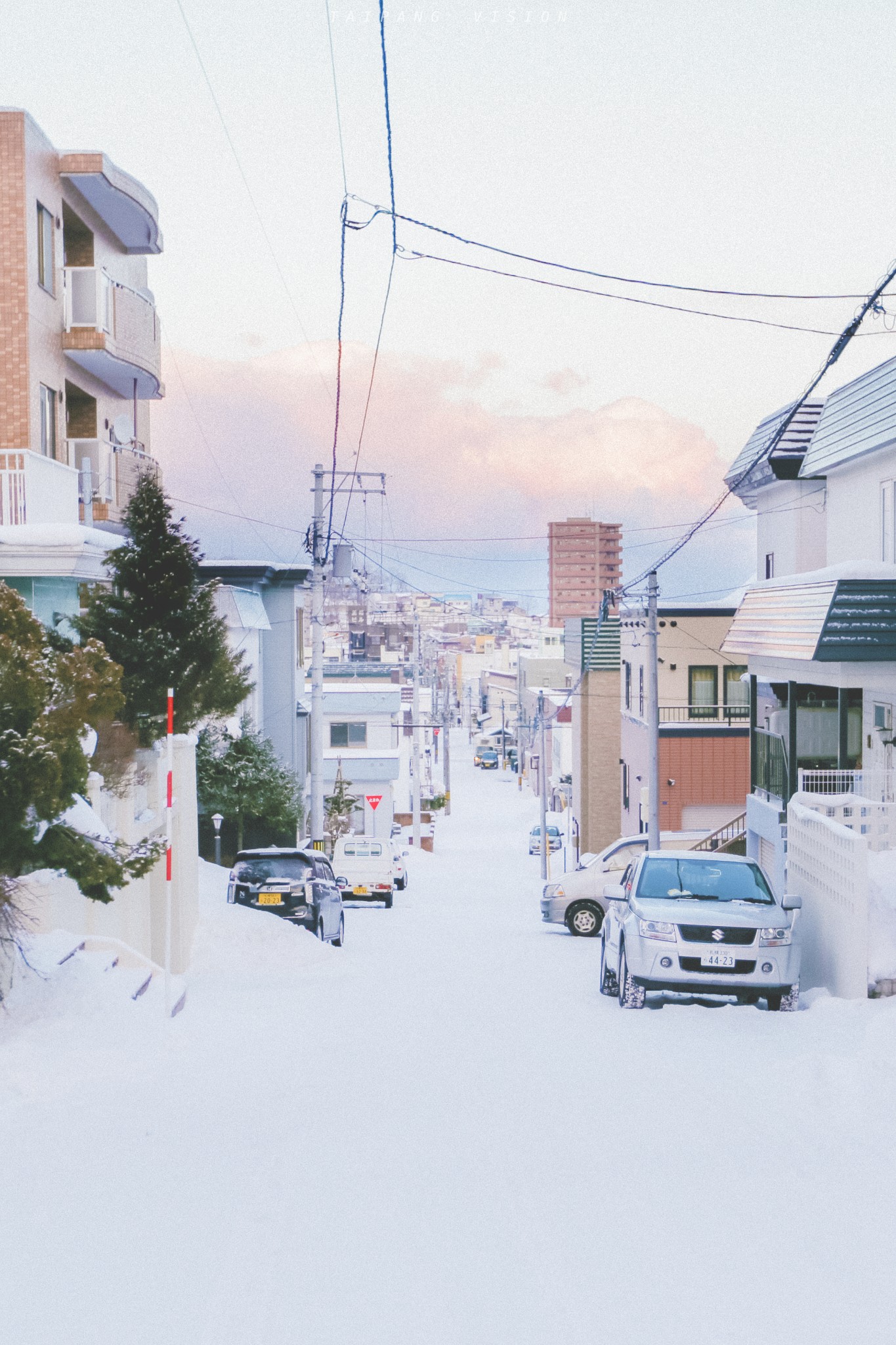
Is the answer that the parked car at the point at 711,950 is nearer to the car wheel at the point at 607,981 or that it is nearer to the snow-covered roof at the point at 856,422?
the car wheel at the point at 607,981

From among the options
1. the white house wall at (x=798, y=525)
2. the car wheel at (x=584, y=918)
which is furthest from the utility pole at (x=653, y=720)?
the white house wall at (x=798, y=525)

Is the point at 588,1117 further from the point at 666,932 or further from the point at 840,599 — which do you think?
the point at 840,599

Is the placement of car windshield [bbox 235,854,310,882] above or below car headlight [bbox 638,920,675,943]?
below

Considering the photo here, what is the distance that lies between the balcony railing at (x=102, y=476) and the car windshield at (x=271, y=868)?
6181 millimetres

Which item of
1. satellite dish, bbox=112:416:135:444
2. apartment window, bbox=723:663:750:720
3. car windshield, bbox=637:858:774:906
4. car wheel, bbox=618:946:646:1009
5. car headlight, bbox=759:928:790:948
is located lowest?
car wheel, bbox=618:946:646:1009

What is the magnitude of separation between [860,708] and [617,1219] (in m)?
19.0

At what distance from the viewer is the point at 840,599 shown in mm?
17484

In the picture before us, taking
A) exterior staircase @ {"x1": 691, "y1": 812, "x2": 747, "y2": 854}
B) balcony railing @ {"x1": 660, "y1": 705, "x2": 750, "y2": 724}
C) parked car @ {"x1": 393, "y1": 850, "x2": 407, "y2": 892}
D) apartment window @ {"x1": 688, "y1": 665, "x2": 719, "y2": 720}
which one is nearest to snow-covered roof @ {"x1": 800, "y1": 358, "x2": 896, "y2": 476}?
exterior staircase @ {"x1": 691, "y1": 812, "x2": 747, "y2": 854}

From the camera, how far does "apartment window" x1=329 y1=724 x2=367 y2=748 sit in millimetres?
63812

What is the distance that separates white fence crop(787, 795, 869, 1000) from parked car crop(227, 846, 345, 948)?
717 cm

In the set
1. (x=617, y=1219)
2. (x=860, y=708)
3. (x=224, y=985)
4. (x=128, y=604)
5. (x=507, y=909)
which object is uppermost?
(x=128, y=604)

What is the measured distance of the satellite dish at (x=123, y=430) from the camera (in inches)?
922

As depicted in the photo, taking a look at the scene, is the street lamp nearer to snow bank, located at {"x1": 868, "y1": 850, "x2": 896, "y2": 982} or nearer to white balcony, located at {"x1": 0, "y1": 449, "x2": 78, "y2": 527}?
white balcony, located at {"x1": 0, "y1": 449, "x2": 78, "y2": 527}

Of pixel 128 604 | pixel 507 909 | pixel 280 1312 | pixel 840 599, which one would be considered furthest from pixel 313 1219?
pixel 507 909
